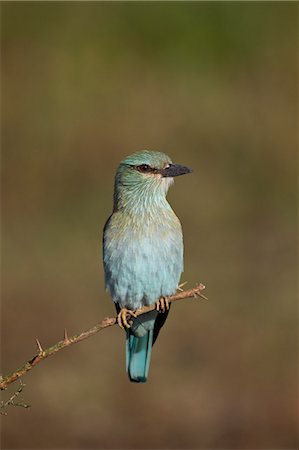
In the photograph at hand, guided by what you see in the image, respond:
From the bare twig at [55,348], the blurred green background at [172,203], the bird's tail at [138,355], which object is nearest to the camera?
the bare twig at [55,348]

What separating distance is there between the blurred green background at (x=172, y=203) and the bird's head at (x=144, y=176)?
11.1 feet

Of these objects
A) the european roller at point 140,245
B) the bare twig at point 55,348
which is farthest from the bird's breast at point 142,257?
the bare twig at point 55,348

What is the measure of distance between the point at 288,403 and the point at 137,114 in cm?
380

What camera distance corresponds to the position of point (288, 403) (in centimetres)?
835

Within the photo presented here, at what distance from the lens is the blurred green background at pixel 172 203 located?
8273mm

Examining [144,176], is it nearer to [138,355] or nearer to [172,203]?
[138,355]

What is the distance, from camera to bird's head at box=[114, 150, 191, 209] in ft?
14.4

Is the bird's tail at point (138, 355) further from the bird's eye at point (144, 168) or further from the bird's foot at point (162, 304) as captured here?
the bird's eye at point (144, 168)

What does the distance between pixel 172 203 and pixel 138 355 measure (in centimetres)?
527

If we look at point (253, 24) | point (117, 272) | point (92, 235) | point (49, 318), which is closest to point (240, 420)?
point (49, 318)

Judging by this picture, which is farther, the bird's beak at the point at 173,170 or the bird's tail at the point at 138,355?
the bird's tail at the point at 138,355

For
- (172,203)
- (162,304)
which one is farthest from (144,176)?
(172,203)

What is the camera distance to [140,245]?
470cm

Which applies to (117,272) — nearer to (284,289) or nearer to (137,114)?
(284,289)
